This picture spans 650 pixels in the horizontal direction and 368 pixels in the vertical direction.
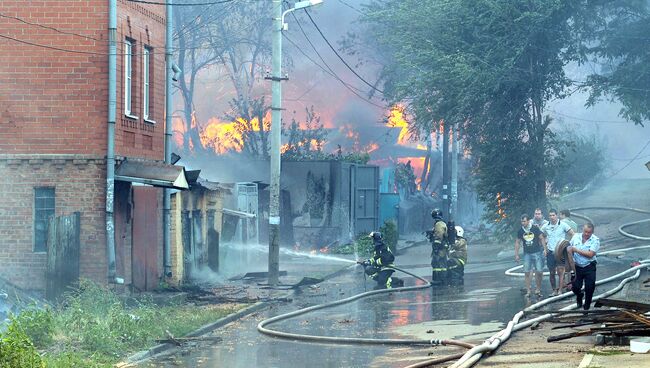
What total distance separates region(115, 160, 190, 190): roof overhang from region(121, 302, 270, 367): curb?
2659mm

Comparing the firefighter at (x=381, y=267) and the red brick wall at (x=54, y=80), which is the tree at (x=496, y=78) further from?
the red brick wall at (x=54, y=80)

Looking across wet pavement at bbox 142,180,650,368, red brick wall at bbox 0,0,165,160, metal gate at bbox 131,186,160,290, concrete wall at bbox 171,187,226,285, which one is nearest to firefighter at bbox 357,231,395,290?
wet pavement at bbox 142,180,650,368

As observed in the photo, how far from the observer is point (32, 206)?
64.0 ft

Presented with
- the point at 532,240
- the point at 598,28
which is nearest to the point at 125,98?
the point at 532,240

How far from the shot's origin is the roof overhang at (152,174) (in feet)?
64.5

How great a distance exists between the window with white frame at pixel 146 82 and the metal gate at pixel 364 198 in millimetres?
16532

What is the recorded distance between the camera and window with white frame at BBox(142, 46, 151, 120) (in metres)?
21.9

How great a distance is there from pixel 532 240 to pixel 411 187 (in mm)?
27376

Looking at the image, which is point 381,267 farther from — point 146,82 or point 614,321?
point 614,321

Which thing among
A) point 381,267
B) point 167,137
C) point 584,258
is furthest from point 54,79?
point 584,258

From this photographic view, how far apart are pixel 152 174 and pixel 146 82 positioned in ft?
10.4

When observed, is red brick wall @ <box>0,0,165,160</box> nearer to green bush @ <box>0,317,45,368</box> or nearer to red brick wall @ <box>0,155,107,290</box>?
red brick wall @ <box>0,155,107,290</box>

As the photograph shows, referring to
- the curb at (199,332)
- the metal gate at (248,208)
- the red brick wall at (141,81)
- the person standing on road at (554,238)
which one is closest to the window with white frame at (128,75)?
the red brick wall at (141,81)

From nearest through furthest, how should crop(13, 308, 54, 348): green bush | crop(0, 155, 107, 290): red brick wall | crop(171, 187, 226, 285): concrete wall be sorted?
crop(13, 308, 54, 348): green bush, crop(0, 155, 107, 290): red brick wall, crop(171, 187, 226, 285): concrete wall
